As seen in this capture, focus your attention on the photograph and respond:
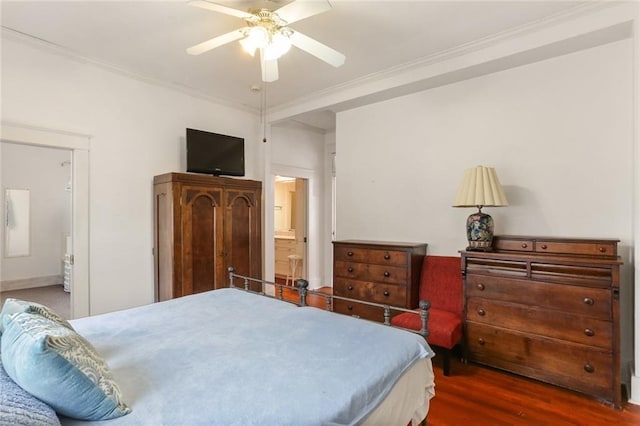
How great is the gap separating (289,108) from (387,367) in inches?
150

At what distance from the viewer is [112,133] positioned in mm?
Answer: 3453

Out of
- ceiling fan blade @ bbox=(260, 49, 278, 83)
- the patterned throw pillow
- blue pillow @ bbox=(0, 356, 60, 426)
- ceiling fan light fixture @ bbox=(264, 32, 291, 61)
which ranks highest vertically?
ceiling fan light fixture @ bbox=(264, 32, 291, 61)

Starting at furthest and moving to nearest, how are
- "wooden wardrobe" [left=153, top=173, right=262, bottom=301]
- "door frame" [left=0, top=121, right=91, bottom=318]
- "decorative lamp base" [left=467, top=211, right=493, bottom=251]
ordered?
"wooden wardrobe" [left=153, top=173, right=262, bottom=301], "door frame" [left=0, top=121, right=91, bottom=318], "decorative lamp base" [left=467, top=211, right=493, bottom=251]

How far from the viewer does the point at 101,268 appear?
3.36 metres

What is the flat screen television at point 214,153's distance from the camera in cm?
393

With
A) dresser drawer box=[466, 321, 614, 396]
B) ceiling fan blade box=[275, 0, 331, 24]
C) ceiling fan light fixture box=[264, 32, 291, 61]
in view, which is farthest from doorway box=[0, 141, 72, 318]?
dresser drawer box=[466, 321, 614, 396]

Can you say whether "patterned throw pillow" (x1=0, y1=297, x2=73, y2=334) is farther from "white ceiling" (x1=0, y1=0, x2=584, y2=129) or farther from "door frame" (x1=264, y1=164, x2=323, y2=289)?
"door frame" (x1=264, y1=164, x2=323, y2=289)

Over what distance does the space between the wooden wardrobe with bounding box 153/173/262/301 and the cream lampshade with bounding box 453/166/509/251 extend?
2452 mm

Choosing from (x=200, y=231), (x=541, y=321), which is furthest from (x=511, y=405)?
(x=200, y=231)

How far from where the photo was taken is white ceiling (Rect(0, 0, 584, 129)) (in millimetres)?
2422

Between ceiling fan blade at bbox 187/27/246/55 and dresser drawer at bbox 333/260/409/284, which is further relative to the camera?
dresser drawer at bbox 333/260/409/284

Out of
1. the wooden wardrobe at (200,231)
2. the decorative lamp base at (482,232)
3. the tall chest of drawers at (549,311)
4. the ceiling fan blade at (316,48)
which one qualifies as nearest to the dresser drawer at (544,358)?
the tall chest of drawers at (549,311)

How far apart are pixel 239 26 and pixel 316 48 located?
841 millimetres

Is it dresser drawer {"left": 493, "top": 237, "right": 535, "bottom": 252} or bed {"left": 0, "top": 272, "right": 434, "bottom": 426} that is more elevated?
dresser drawer {"left": 493, "top": 237, "right": 535, "bottom": 252}
